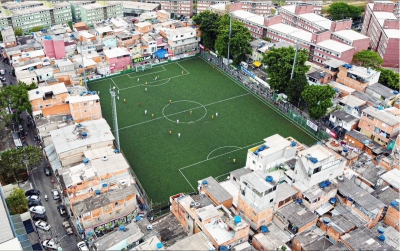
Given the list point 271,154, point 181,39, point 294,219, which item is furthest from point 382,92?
point 181,39


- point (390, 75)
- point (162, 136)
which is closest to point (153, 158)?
point (162, 136)

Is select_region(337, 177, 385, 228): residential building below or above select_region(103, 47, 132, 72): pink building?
below

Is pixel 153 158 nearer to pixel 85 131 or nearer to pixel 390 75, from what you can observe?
pixel 85 131

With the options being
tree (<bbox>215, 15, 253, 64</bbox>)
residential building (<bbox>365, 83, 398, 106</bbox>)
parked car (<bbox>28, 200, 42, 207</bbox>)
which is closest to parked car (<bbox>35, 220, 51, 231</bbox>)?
parked car (<bbox>28, 200, 42, 207</bbox>)

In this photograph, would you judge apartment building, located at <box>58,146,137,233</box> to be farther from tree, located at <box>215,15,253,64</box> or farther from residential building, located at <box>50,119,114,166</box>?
tree, located at <box>215,15,253,64</box>

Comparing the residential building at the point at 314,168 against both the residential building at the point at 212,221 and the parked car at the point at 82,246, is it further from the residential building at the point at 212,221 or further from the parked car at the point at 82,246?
the parked car at the point at 82,246

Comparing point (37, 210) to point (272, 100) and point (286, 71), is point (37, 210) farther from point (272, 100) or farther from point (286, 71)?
point (286, 71)
